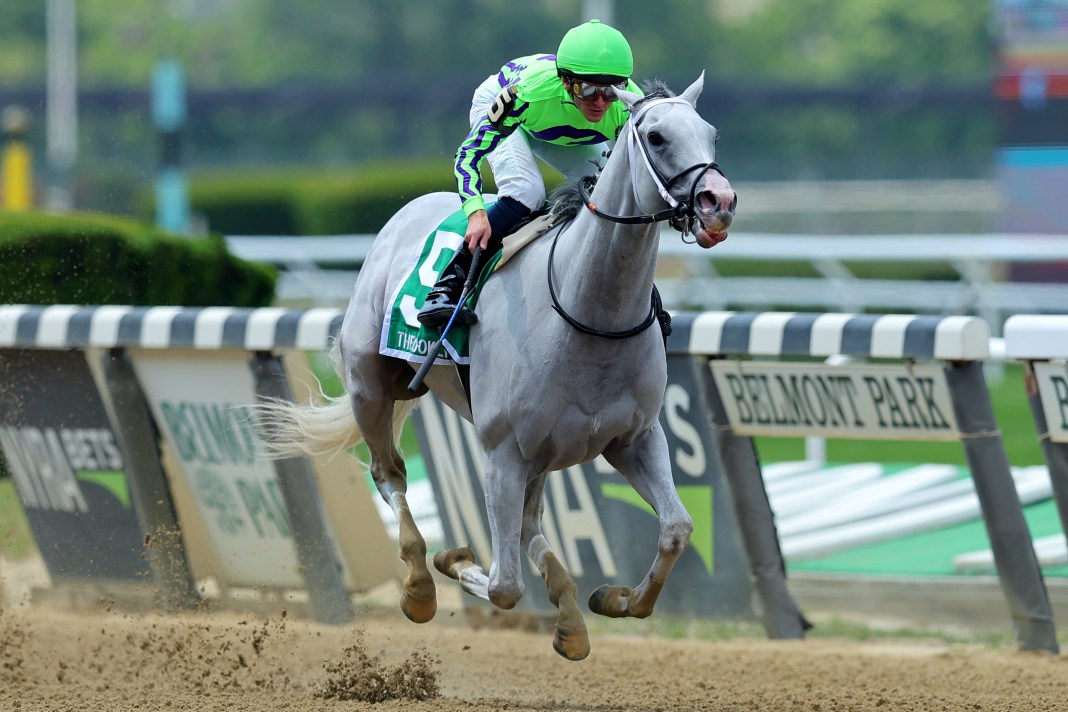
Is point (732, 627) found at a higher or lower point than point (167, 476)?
lower

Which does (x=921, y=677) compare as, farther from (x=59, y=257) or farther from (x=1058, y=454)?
(x=59, y=257)

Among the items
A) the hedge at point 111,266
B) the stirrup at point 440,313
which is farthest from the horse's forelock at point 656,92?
the hedge at point 111,266

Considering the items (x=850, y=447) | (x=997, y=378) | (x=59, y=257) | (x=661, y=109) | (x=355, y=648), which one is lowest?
(x=997, y=378)

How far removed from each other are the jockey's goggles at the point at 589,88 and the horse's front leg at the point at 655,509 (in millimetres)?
979

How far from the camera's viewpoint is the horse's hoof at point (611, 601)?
194 inches

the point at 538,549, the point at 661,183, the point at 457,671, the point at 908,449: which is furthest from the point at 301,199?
the point at 661,183

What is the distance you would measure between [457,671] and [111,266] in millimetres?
3368

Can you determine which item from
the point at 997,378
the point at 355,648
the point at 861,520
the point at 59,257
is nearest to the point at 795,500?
the point at 861,520

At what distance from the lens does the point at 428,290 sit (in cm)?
532

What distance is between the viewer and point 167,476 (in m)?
7.12

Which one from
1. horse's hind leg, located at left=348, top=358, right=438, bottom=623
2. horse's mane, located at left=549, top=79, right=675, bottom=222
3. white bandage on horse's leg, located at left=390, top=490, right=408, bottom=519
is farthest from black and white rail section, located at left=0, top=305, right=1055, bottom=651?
horse's mane, located at left=549, top=79, right=675, bottom=222

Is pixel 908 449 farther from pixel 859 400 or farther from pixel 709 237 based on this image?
pixel 709 237

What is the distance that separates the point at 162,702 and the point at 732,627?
2585 mm

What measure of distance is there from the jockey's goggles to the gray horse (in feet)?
0.92
